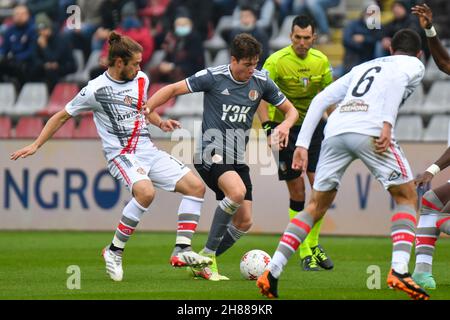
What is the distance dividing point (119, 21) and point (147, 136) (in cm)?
895

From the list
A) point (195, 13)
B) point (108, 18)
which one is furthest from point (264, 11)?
point (108, 18)

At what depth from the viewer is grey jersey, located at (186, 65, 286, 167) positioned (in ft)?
32.7

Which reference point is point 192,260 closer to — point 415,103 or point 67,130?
point 415,103

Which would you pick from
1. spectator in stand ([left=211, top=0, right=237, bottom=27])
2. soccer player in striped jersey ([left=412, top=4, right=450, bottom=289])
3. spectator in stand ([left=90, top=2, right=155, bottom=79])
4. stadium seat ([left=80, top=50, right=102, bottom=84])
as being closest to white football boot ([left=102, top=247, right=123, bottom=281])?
soccer player in striped jersey ([left=412, top=4, right=450, bottom=289])

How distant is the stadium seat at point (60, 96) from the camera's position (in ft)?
59.8

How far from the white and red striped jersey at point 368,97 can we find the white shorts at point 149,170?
2.16 m

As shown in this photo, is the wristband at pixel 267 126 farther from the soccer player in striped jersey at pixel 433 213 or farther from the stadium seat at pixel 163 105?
the stadium seat at pixel 163 105

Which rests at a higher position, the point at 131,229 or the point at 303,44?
the point at 303,44

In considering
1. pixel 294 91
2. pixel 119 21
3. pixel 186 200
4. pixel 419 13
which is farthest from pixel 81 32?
pixel 419 13

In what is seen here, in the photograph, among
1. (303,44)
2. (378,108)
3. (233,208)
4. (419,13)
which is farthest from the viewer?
(303,44)

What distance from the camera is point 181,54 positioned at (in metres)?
17.7

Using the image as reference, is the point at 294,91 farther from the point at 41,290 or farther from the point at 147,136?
the point at 41,290

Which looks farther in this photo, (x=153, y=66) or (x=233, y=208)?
(x=153, y=66)

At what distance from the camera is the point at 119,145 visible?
1007 cm
